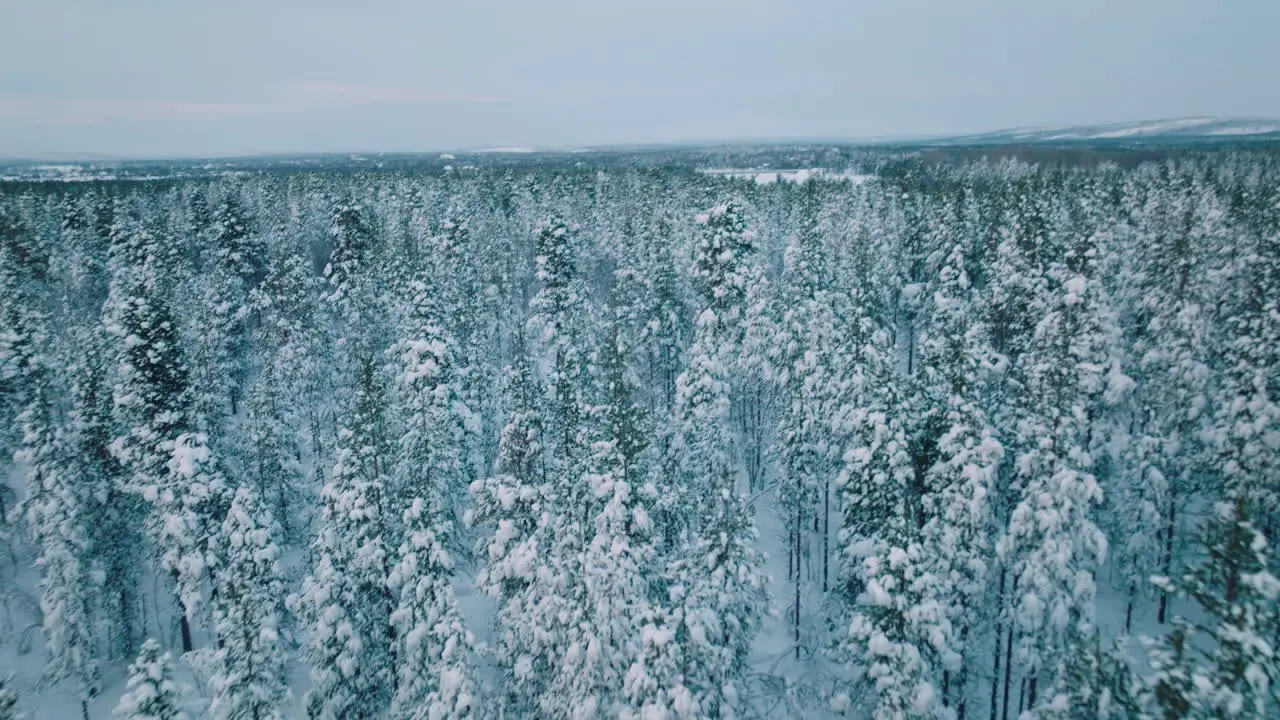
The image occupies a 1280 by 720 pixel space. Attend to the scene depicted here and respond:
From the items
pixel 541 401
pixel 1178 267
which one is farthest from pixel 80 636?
pixel 1178 267

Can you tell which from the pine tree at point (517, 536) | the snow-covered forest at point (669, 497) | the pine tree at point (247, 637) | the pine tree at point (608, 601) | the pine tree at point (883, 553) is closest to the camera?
the pine tree at point (608, 601)

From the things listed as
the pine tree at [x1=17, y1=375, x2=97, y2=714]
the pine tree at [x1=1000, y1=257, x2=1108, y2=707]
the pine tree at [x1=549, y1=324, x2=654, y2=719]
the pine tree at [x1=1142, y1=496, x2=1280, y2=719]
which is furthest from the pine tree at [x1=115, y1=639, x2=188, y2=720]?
the pine tree at [x1=1000, y1=257, x2=1108, y2=707]

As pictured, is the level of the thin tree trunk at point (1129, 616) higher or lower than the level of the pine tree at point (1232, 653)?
lower

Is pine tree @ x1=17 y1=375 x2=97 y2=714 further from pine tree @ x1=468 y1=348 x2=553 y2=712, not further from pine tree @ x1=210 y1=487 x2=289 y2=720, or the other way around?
pine tree @ x1=468 y1=348 x2=553 y2=712

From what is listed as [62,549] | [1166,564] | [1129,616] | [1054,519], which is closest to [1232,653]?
[1054,519]

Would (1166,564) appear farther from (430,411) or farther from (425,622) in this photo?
(430,411)

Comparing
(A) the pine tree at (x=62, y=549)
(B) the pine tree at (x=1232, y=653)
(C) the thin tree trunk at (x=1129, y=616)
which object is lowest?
(C) the thin tree trunk at (x=1129, y=616)

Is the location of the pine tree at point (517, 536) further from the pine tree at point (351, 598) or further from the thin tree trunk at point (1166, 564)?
the thin tree trunk at point (1166, 564)

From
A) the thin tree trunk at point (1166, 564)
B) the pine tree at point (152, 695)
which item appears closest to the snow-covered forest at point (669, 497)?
the pine tree at point (152, 695)

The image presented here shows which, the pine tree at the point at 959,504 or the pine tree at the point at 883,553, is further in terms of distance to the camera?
the pine tree at the point at 959,504
